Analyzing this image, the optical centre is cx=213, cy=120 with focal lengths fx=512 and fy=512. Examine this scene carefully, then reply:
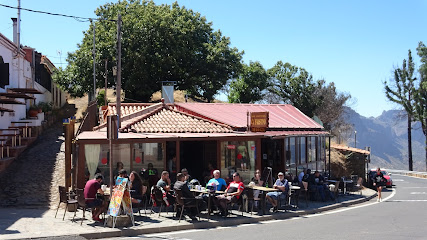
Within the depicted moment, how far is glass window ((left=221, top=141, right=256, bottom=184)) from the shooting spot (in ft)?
66.7

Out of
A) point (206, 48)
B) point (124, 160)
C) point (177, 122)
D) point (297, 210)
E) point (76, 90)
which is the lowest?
point (297, 210)

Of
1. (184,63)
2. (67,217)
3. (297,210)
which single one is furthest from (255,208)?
(184,63)

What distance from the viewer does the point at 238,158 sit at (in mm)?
20516

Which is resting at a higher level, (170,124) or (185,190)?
(170,124)

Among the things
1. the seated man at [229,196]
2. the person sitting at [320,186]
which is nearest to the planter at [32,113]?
the person sitting at [320,186]

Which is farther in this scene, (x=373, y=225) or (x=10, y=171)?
(x=10, y=171)

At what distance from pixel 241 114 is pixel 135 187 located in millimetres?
11089

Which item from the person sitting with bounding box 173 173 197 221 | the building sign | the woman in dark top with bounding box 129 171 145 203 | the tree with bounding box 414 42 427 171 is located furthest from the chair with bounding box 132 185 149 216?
the tree with bounding box 414 42 427 171

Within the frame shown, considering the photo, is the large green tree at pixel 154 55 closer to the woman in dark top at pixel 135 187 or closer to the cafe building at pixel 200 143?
the cafe building at pixel 200 143

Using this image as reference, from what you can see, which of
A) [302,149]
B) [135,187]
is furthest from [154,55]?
[135,187]

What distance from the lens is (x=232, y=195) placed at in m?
15.9

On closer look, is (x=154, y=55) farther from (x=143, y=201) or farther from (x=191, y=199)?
(x=191, y=199)

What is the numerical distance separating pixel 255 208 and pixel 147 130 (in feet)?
16.7

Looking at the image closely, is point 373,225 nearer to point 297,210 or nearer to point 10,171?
point 297,210
